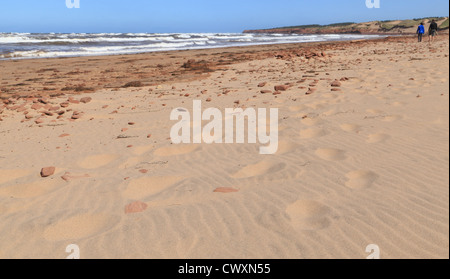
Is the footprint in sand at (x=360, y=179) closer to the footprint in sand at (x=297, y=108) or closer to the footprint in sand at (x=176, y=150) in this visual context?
the footprint in sand at (x=176, y=150)

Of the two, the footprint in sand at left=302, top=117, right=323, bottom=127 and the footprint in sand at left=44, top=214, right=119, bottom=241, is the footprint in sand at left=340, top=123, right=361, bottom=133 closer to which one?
the footprint in sand at left=302, top=117, right=323, bottom=127

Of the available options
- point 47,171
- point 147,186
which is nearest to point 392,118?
point 147,186

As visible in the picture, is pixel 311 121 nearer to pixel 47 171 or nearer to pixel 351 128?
pixel 351 128

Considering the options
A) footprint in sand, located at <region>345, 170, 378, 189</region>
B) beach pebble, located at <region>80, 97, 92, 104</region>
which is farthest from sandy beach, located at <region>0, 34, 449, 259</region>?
beach pebble, located at <region>80, 97, 92, 104</region>

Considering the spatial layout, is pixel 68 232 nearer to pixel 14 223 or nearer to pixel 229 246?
pixel 14 223

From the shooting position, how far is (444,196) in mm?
2248

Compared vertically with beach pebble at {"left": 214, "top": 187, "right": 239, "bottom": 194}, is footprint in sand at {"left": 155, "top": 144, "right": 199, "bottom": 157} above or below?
above

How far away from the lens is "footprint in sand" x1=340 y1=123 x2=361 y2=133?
12.6 ft

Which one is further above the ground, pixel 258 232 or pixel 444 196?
pixel 444 196

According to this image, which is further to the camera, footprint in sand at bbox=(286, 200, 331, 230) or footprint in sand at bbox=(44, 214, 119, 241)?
footprint in sand at bbox=(44, 214, 119, 241)

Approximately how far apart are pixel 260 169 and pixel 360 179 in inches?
34.9

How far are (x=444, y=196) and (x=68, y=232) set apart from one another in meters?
2.57
